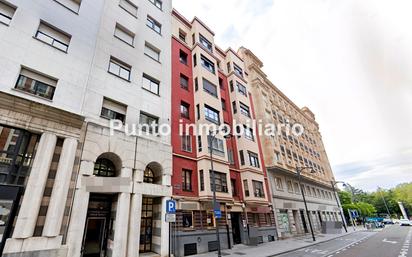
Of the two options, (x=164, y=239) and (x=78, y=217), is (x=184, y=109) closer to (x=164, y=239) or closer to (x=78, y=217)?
(x=164, y=239)

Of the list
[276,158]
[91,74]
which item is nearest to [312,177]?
[276,158]

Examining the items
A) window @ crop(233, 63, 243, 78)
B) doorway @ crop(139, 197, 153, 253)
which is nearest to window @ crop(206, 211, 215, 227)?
doorway @ crop(139, 197, 153, 253)

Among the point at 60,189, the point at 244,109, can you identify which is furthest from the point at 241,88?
the point at 60,189

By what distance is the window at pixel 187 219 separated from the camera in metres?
14.8

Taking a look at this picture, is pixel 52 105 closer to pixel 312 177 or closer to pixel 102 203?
pixel 102 203

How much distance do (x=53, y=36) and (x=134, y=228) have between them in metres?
12.6

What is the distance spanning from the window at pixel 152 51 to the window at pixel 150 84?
7.29ft

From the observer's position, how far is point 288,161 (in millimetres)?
30719

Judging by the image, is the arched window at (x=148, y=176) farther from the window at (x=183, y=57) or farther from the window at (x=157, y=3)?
the window at (x=157, y=3)

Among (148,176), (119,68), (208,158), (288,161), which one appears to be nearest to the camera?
(148,176)

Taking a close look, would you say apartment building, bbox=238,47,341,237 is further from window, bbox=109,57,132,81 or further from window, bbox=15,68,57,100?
window, bbox=15,68,57,100

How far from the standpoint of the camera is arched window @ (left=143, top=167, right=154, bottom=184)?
14.6 meters

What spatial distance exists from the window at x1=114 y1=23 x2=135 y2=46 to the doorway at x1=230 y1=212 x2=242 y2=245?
1830 centimetres

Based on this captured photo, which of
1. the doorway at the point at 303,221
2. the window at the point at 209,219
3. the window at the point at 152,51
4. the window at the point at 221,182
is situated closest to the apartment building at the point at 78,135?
the window at the point at 152,51
